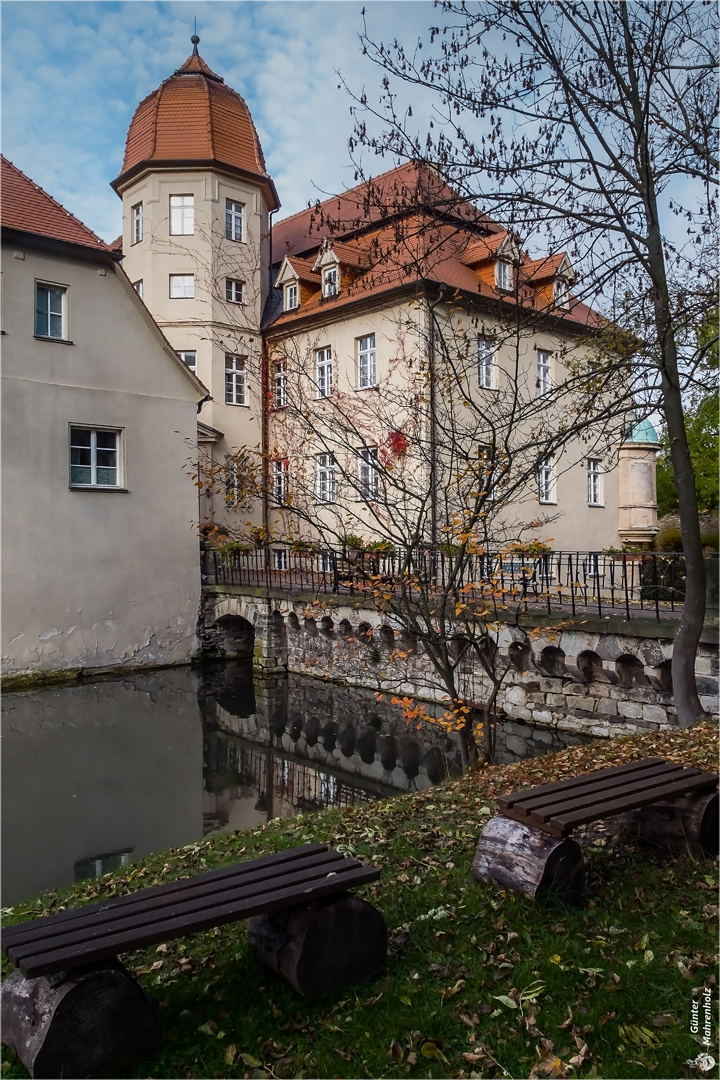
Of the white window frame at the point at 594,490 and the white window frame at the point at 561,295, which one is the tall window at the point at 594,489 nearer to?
the white window frame at the point at 594,490

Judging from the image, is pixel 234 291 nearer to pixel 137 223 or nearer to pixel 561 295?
pixel 137 223

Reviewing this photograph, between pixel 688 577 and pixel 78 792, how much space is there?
7.31 metres

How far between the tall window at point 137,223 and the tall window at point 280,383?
1801cm

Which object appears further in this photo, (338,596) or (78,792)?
(338,596)

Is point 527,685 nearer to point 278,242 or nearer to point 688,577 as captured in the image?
point 688,577

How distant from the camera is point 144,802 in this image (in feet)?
31.0

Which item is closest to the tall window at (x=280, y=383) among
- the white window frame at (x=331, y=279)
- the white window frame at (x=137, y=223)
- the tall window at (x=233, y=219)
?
the white window frame at (x=331, y=279)

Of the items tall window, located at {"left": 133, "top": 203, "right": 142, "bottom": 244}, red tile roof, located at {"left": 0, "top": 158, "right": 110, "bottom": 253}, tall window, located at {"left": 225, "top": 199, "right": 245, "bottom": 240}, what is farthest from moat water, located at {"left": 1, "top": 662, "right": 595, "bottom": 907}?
tall window, located at {"left": 133, "top": 203, "right": 142, "bottom": 244}

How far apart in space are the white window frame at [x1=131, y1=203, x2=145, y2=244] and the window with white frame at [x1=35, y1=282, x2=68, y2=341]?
8.63 meters

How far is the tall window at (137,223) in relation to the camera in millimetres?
24219

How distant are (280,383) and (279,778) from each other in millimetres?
5380

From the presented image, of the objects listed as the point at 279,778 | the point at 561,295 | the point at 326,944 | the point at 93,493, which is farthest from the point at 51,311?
the point at 326,944

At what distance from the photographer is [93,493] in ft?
55.6

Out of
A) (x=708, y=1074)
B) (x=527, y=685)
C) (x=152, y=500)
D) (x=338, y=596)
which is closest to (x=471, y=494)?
(x=708, y=1074)
